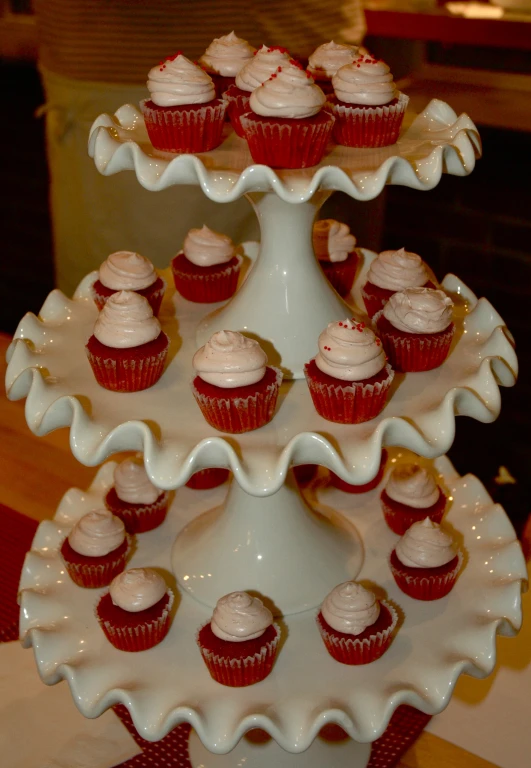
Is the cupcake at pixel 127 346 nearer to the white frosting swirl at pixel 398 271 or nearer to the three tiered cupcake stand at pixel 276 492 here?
the three tiered cupcake stand at pixel 276 492

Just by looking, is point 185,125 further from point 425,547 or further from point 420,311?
point 425,547

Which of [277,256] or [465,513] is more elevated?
[277,256]

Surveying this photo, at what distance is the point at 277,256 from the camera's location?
3.76 ft

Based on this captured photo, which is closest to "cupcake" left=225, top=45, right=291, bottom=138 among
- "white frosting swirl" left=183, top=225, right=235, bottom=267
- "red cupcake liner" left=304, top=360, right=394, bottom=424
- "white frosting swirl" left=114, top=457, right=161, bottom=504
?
"white frosting swirl" left=183, top=225, right=235, bottom=267

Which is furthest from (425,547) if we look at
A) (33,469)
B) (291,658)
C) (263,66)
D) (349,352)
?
(33,469)

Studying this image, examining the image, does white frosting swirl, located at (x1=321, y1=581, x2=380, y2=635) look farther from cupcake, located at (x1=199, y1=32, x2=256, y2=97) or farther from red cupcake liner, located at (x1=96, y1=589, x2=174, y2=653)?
cupcake, located at (x1=199, y1=32, x2=256, y2=97)

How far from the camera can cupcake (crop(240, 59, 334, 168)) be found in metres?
0.98

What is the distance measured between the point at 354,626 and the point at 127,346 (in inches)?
17.5

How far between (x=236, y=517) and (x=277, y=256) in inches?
15.0

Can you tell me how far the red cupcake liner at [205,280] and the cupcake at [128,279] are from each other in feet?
0.15

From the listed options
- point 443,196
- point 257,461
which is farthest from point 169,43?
point 443,196

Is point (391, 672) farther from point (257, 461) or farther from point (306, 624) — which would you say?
point (257, 461)

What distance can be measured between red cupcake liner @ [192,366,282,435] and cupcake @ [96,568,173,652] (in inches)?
10.6

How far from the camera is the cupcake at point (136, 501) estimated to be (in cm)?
137
